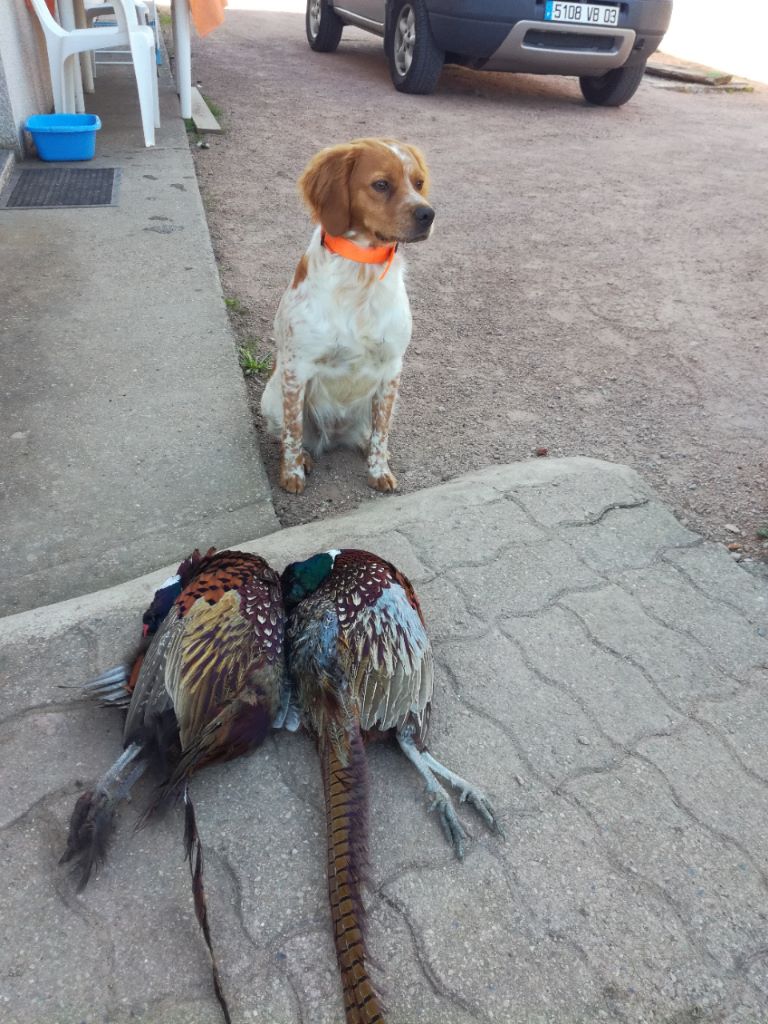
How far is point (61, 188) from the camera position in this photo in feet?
17.0

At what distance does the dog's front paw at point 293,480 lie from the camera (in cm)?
307

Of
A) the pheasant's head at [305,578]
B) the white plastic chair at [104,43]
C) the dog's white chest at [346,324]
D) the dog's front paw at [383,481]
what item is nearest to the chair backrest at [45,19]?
the white plastic chair at [104,43]

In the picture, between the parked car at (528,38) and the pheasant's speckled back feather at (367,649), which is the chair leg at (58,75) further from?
the pheasant's speckled back feather at (367,649)

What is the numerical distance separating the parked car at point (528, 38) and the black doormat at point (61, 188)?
12.8 feet

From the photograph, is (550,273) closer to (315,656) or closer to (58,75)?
(58,75)

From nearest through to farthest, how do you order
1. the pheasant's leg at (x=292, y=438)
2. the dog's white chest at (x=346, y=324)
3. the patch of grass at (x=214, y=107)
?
the dog's white chest at (x=346, y=324)
the pheasant's leg at (x=292, y=438)
the patch of grass at (x=214, y=107)

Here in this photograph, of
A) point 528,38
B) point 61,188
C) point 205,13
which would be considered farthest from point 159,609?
point 528,38

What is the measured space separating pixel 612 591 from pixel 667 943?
1061 millimetres

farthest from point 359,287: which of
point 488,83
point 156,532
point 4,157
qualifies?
point 488,83

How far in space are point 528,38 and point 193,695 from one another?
775 cm

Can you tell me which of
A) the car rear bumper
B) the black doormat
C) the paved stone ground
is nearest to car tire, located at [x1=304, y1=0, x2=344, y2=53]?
the car rear bumper

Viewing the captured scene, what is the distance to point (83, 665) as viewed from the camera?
1956 millimetres

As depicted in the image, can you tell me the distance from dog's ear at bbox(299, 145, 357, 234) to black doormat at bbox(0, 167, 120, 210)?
286cm

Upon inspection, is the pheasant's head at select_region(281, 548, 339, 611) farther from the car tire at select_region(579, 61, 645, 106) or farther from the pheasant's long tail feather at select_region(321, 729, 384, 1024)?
the car tire at select_region(579, 61, 645, 106)
